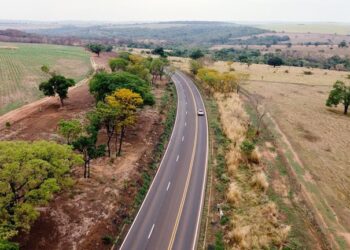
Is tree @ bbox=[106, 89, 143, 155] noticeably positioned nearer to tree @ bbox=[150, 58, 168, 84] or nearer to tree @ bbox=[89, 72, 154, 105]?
tree @ bbox=[89, 72, 154, 105]

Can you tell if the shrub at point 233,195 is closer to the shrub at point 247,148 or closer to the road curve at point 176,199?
the road curve at point 176,199

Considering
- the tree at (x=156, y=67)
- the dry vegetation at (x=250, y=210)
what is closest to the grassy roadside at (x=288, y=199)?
the dry vegetation at (x=250, y=210)

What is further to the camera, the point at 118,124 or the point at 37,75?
the point at 37,75

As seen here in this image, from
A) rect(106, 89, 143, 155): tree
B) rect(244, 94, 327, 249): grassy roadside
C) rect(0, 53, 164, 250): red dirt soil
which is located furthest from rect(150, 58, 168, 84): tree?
rect(244, 94, 327, 249): grassy roadside

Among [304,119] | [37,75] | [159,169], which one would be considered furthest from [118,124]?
[37,75]

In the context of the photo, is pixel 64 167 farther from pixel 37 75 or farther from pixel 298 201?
pixel 37 75

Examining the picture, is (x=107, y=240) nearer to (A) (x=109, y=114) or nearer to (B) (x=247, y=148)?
(A) (x=109, y=114)
